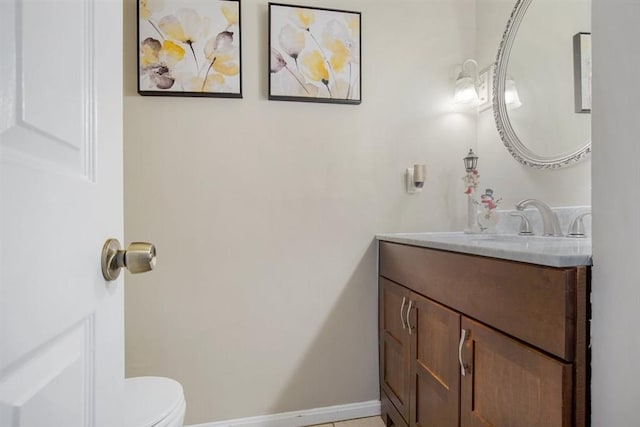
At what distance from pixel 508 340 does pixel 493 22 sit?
1715 millimetres

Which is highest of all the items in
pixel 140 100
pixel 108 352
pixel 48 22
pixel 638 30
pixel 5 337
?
pixel 140 100

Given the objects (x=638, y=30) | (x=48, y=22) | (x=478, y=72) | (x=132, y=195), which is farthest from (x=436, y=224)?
(x=48, y=22)

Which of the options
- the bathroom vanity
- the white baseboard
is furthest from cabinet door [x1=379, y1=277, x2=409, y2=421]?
the white baseboard

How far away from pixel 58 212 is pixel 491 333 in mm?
992

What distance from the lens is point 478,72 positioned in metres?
1.87

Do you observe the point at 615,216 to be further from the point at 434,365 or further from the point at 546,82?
the point at 546,82

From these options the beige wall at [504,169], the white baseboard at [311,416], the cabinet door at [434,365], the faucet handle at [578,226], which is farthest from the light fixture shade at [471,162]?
the white baseboard at [311,416]

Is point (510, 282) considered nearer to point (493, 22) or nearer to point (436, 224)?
point (436, 224)

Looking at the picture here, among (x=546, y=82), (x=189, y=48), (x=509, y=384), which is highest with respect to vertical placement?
(x=189, y=48)

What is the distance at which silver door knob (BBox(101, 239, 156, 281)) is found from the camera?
0.49 m

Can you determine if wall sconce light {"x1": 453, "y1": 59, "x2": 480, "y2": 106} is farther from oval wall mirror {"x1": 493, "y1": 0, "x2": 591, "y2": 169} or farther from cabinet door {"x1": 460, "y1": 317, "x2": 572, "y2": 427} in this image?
cabinet door {"x1": 460, "y1": 317, "x2": 572, "y2": 427}

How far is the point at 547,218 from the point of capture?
4.50ft

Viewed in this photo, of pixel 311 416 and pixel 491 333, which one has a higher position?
pixel 491 333

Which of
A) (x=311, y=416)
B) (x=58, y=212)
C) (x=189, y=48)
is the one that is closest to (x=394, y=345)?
(x=311, y=416)
